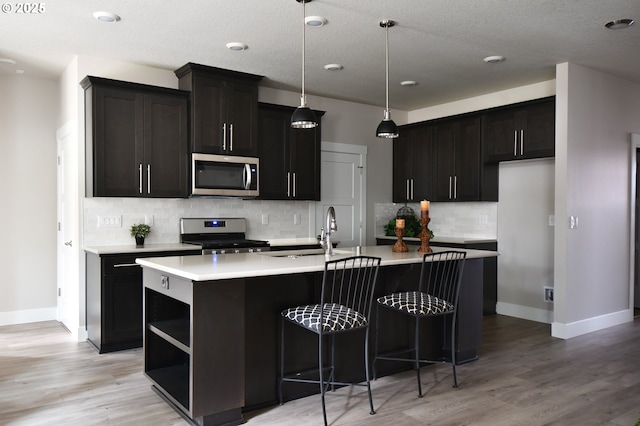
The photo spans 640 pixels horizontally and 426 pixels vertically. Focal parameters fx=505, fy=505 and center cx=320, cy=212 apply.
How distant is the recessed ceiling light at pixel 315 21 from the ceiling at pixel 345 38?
0.18ft

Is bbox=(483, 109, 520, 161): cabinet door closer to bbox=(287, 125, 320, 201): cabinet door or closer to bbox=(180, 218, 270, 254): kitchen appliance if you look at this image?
bbox=(287, 125, 320, 201): cabinet door

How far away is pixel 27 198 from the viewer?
5531mm

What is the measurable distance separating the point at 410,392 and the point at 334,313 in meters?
0.91

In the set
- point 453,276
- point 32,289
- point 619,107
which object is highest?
point 619,107

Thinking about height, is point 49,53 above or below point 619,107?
above

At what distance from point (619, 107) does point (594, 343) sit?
2600 mm

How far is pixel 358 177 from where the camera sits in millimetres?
6840

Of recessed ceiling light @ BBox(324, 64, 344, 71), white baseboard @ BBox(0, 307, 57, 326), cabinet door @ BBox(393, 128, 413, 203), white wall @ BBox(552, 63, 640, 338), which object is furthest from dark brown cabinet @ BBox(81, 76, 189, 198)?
white wall @ BBox(552, 63, 640, 338)

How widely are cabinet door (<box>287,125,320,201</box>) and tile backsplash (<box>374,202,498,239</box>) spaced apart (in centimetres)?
136

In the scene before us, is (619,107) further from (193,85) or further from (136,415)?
(136,415)

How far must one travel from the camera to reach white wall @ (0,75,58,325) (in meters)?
5.41

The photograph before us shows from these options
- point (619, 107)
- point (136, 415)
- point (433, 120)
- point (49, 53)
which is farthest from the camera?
point (433, 120)

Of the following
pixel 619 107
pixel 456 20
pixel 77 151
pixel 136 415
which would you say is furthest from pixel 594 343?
pixel 77 151

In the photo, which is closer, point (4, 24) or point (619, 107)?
point (4, 24)
